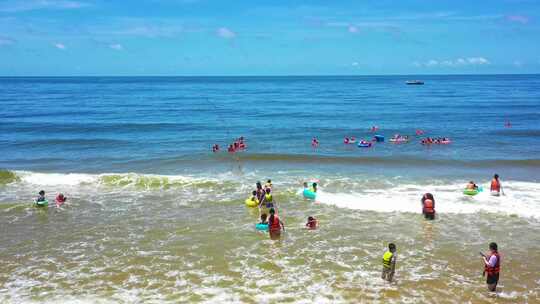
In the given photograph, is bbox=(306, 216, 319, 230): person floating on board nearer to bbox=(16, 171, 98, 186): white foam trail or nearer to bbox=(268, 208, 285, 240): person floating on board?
bbox=(268, 208, 285, 240): person floating on board

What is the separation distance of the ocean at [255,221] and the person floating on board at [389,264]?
285 mm

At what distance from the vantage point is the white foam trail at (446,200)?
20094 mm

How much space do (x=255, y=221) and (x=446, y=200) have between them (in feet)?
29.7

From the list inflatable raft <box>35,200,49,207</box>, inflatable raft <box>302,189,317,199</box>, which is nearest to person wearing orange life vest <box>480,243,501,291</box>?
inflatable raft <box>302,189,317,199</box>

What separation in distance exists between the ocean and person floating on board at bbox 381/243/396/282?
29cm

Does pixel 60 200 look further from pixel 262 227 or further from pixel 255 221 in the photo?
pixel 262 227

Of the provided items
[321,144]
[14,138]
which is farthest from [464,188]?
[14,138]

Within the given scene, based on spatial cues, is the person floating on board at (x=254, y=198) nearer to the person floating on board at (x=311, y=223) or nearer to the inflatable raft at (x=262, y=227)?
the inflatable raft at (x=262, y=227)

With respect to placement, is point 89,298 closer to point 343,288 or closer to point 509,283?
point 343,288

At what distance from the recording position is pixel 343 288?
13.1 m

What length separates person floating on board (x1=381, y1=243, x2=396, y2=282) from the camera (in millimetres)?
13078

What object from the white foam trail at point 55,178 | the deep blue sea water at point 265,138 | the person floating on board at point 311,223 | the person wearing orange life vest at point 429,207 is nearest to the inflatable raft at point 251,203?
the person floating on board at point 311,223

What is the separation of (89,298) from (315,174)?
17120mm

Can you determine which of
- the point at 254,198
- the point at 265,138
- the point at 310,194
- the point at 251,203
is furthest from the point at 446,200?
the point at 265,138
